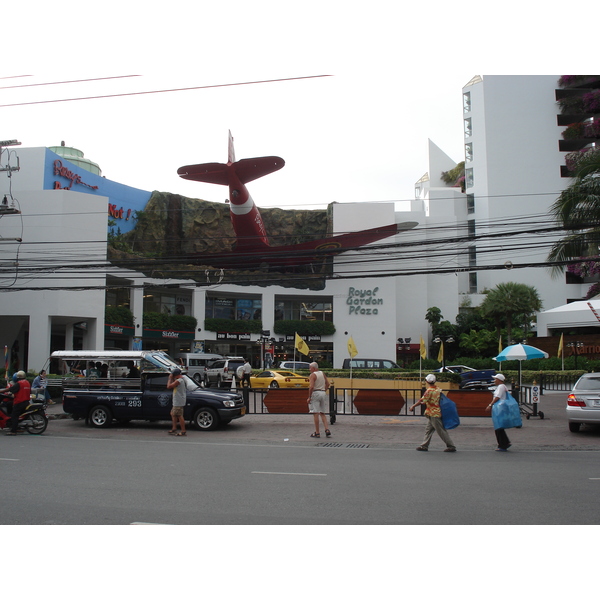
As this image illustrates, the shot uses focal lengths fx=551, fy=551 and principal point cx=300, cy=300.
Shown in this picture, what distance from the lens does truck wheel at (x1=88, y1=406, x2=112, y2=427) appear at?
1617 cm

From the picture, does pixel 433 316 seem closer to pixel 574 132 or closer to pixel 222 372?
pixel 574 132

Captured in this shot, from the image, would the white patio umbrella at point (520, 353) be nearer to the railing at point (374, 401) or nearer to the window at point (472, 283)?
the railing at point (374, 401)

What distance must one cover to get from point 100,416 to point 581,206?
1631 centimetres

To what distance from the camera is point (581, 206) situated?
17688 mm

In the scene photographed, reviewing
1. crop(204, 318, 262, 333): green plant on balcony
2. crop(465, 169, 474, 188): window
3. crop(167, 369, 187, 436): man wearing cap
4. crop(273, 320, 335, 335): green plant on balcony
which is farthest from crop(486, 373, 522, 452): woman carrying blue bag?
crop(465, 169, 474, 188): window

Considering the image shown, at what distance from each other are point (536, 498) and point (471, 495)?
828 millimetres

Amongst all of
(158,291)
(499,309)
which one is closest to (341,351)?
(499,309)

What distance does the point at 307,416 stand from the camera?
1911 cm

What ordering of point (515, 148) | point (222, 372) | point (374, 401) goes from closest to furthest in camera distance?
1. point (374, 401)
2. point (222, 372)
3. point (515, 148)

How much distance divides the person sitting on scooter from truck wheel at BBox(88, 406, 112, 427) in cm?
212

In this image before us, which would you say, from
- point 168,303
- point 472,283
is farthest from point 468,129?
point 168,303

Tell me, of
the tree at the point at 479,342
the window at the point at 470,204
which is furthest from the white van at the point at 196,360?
the window at the point at 470,204

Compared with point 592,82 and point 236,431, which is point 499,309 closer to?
point 592,82

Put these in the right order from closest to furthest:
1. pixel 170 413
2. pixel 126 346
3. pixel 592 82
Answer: pixel 170 413
pixel 126 346
pixel 592 82
